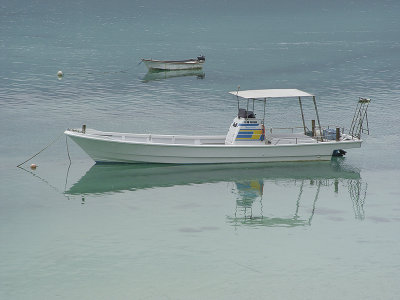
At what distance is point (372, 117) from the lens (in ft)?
182

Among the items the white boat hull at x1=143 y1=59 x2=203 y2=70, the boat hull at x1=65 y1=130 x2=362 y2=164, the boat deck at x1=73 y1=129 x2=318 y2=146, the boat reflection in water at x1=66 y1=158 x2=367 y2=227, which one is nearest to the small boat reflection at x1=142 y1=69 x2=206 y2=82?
the white boat hull at x1=143 y1=59 x2=203 y2=70

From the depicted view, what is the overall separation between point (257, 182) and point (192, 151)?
4378 mm

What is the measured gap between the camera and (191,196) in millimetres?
38406

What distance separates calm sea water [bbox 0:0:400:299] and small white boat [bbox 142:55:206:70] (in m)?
1.42

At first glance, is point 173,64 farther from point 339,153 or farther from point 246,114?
point 246,114

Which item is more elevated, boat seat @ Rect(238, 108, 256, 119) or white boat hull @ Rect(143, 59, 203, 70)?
white boat hull @ Rect(143, 59, 203, 70)

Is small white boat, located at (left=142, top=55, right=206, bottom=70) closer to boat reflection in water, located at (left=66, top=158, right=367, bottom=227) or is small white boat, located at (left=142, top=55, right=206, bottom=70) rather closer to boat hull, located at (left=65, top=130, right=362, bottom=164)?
boat reflection in water, located at (left=66, top=158, right=367, bottom=227)

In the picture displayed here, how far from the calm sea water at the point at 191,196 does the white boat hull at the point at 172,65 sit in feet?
4.65

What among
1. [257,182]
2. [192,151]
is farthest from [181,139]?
[257,182]

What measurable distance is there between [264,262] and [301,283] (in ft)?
7.97

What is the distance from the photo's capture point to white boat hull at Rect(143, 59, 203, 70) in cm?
7581

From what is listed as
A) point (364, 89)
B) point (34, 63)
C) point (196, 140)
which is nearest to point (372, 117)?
point (364, 89)

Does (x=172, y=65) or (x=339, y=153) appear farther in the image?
(x=172, y=65)

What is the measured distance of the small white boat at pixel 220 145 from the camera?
1674 inches
